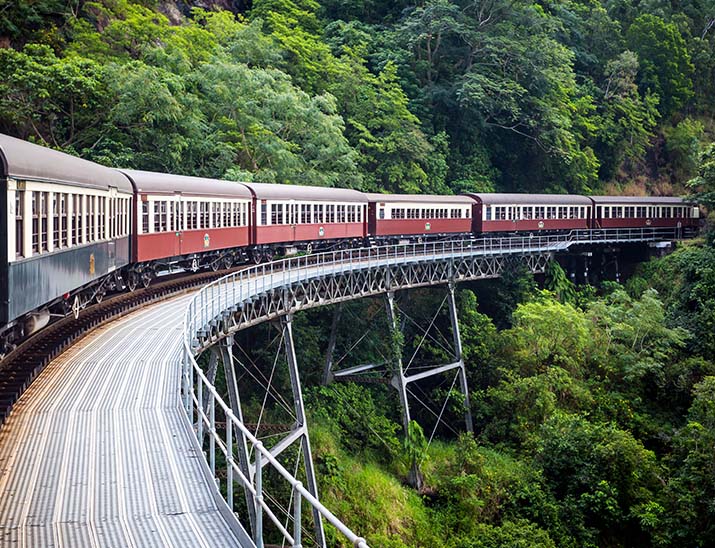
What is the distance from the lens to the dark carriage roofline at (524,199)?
126 ft

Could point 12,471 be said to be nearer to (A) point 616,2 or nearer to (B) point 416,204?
(B) point 416,204

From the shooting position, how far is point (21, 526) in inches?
271

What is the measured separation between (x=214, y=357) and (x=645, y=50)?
166 feet

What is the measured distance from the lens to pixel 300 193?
2997cm

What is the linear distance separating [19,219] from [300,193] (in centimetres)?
1992

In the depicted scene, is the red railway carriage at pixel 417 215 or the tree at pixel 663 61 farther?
the tree at pixel 663 61

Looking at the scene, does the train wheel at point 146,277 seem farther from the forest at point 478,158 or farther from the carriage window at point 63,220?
the carriage window at point 63,220

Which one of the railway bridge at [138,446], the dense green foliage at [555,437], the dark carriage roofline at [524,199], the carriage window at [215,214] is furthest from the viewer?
the dark carriage roofline at [524,199]

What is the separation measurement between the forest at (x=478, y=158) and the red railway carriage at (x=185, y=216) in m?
5.53

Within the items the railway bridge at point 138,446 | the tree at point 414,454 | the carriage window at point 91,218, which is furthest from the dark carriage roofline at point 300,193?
the carriage window at point 91,218

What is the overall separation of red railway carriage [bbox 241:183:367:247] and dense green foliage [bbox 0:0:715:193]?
3493mm

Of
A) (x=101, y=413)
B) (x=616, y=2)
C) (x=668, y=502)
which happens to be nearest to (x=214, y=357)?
(x=101, y=413)

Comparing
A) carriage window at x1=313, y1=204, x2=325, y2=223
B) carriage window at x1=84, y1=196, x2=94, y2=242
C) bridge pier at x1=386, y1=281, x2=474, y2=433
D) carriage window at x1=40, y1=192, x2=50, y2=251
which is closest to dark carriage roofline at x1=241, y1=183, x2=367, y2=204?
carriage window at x1=313, y1=204, x2=325, y2=223

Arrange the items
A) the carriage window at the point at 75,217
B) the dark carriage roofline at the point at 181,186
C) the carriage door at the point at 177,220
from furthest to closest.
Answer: the carriage door at the point at 177,220, the dark carriage roofline at the point at 181,186, the carriage window at the point at 75,217
